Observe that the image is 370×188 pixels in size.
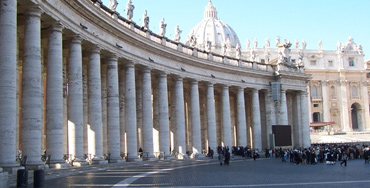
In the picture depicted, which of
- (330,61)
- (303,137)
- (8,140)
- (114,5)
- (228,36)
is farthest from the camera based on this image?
(228,36)

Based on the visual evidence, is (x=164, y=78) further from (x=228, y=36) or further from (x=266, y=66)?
(x=228, y=36)

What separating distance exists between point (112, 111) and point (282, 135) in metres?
31.4

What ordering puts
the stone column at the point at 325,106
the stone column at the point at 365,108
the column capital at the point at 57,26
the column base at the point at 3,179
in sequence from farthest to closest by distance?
the stone column at the point at 365,108, the stone column at the point at 325,106, the column capital at the point at 57,26, the column base at the point at 3,179

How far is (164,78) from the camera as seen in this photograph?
170ft

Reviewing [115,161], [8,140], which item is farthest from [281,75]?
[8,140]

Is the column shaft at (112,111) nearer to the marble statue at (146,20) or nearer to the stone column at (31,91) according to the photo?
the marble statue at (146,20)

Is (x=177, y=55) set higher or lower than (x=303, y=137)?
higher

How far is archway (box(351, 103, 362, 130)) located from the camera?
149 meters

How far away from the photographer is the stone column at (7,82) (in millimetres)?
24562

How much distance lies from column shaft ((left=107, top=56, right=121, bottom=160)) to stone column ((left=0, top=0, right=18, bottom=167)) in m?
16.4

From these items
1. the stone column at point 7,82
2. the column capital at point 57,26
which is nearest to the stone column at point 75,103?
the column capital at point 57,26

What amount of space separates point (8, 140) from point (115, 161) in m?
16.7

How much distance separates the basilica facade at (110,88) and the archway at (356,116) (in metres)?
82.4

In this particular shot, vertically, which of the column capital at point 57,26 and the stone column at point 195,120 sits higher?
the column capital at point 57,26
